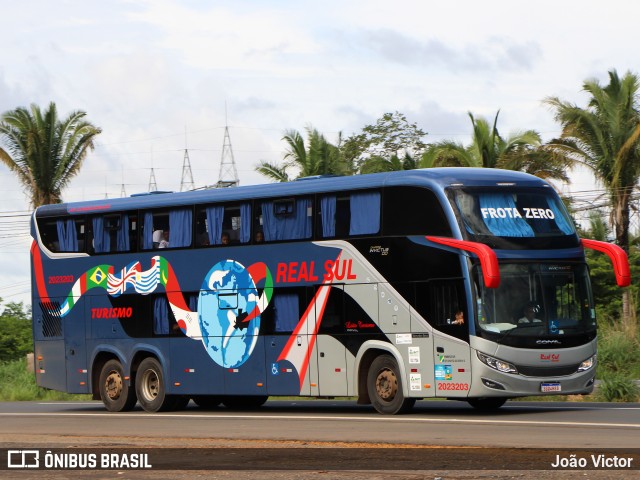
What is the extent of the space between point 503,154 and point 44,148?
16.1 m

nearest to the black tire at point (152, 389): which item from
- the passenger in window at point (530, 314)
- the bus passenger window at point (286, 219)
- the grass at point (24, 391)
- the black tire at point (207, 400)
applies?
the black tire at point (207, 400)

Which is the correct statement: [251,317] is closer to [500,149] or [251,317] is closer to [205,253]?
[205,253]

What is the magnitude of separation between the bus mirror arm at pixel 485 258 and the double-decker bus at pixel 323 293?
0.08 ft

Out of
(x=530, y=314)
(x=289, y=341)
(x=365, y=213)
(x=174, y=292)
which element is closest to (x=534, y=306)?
(x=530, y=314)

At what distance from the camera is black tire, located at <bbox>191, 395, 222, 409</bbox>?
27.7 m

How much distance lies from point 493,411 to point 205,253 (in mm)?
6282

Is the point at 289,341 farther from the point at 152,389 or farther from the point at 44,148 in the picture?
the point at 44,148

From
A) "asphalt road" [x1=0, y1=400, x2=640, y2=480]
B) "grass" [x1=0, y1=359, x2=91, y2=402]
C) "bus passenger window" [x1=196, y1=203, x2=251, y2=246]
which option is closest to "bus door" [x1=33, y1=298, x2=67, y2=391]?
"asphalt road" [x1=0, y1=400, x2=640, y2=480]

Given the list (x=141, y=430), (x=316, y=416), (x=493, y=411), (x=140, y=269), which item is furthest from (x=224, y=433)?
(x=140, y=269)

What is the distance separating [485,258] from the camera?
20547mm

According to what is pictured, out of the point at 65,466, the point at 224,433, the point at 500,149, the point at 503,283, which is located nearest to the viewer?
the point at 65,466

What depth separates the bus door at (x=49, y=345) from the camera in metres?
28.4

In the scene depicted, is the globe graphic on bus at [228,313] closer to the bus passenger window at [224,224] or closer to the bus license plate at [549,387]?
the bus passenger window at [224,224]

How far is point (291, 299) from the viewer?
2402 cm
